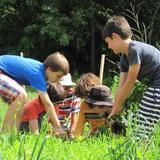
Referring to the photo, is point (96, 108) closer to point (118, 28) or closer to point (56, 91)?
point (56, 91)

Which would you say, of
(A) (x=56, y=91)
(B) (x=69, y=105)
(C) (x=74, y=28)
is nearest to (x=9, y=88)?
(A) (x=56, y=91)

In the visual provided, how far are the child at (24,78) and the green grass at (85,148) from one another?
81 centimetres

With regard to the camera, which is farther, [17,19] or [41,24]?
[17,19]

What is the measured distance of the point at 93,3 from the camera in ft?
72.8

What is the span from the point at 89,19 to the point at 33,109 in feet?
54.5

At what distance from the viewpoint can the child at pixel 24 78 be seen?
211 inches

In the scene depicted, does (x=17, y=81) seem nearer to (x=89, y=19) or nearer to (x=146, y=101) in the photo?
(x=146, y=101)

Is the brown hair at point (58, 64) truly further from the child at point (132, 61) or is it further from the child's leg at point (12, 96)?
the child at point (132, 61)

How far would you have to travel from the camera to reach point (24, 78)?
583 centimetres

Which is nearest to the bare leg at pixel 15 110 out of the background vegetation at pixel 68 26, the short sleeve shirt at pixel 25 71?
the short sleeve shirt at pixel 25 71

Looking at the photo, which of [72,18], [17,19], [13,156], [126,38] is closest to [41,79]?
[126,38]

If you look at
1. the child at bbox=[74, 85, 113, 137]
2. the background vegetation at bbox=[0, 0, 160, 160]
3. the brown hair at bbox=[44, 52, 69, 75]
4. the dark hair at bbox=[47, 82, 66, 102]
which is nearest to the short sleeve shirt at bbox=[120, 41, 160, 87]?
the child at bbox=[74, 85, 113, 137]

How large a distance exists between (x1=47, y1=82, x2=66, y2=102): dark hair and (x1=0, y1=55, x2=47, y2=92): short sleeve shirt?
0.26m

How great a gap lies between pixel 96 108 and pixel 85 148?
137 cm
